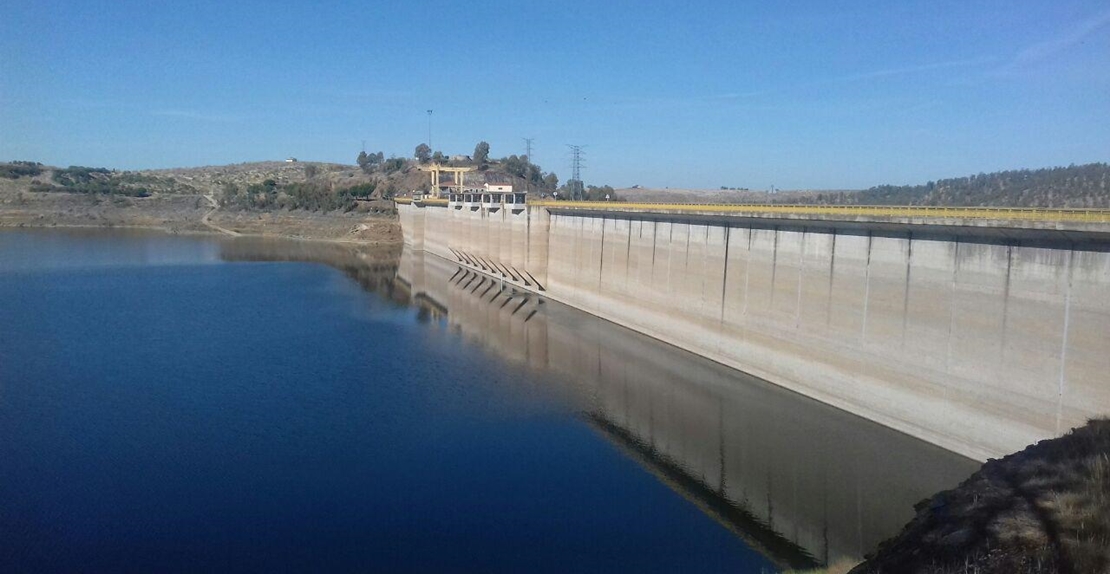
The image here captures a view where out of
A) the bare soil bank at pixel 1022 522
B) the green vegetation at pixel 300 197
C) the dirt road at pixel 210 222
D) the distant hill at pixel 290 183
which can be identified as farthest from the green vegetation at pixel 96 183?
the bare soil bank at pixel 1022 522

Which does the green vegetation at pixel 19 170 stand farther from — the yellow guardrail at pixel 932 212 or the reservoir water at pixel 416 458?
the yellow guardrail at pixel 932 212

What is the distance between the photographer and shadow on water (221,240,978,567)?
12.2m

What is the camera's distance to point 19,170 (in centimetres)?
10162

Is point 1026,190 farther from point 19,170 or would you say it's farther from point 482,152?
point 19,170

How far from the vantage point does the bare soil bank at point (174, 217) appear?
235 ft

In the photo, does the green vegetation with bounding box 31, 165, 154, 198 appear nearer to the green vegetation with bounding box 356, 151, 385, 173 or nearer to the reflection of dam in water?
the green vegetation with bounding box 356, 151, 385, 173

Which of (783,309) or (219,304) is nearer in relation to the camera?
(783,309)

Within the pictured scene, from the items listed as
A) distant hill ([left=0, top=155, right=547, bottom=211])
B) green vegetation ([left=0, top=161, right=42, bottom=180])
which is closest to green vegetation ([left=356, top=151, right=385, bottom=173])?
distant hill ([left=0, top=155, right=547, bottom=211])

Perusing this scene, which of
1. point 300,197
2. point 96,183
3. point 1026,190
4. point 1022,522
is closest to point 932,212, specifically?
point 1022,522

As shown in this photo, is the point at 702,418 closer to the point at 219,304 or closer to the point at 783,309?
the point at 783,309

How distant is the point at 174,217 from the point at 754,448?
3235 inches

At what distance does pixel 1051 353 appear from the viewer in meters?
12.7

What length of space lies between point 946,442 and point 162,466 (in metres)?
15.1

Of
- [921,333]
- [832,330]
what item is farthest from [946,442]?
[832,330]
